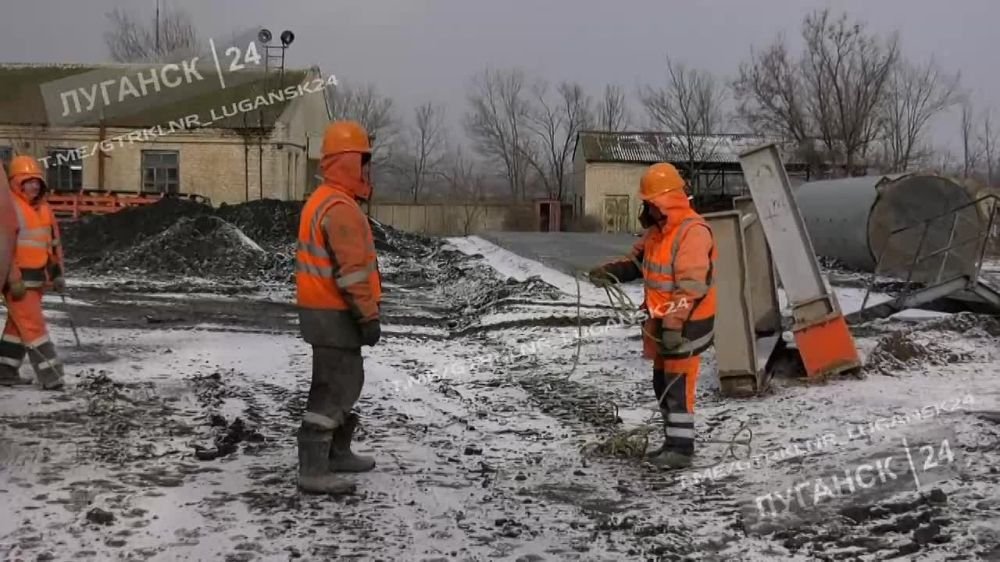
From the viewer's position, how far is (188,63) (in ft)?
134

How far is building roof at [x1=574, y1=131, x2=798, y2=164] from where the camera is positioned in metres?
52.3

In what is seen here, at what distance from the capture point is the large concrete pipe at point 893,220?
51.0 ft

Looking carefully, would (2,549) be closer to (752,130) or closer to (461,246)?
(461,246)

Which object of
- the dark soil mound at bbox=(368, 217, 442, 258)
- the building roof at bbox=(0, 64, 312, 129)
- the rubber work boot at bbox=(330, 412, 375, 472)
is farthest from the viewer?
the building roof at bbox=(0, 64, 312, 129)

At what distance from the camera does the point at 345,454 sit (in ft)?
17.6

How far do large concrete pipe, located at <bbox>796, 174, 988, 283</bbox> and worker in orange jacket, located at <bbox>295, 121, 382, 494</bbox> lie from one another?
12470mm

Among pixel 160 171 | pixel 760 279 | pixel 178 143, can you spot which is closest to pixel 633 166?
pixel 178 143

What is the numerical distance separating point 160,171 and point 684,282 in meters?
36.9

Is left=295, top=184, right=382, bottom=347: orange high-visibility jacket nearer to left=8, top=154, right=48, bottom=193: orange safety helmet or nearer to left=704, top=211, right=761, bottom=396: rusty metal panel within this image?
left=704, top=211, right=761, bottom=396: rusty metal panel

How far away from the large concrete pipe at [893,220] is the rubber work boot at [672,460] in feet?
35.6

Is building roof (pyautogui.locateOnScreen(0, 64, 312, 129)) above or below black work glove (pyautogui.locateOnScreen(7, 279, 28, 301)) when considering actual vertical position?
above

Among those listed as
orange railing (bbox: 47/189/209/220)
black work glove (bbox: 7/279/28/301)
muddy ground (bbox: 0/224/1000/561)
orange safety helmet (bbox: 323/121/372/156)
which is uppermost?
orange safety helmet (bbox: 323/121/372/156)

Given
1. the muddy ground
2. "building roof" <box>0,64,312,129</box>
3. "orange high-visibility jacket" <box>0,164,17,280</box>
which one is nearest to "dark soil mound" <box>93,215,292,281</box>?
the muddy ground

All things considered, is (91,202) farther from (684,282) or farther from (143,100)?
(684,282)
